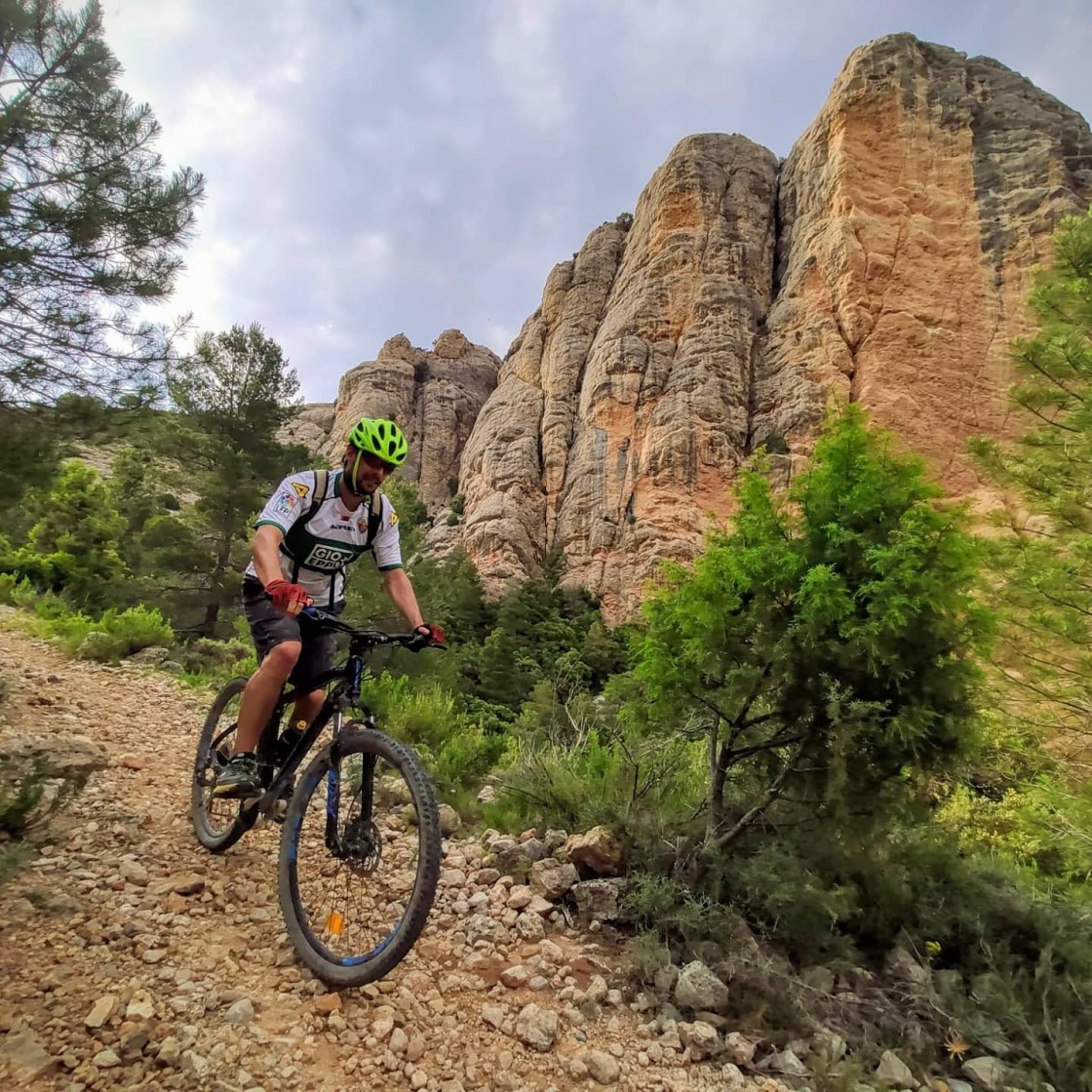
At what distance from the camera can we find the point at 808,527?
4223 mm

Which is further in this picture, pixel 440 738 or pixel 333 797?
pixel 440 738

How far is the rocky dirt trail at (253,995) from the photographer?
200 cm

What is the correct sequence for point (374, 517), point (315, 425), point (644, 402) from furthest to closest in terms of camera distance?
1. point (315, 425)
2. point (644, 402)
3. point (374, 517)

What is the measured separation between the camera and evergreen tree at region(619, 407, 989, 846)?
3633mm

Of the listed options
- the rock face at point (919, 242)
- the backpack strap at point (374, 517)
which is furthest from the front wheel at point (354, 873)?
the rock face at point (919, 242)

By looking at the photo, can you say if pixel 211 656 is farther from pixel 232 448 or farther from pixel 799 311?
pixel 799 311

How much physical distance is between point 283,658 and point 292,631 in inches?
6.2

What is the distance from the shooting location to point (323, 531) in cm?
316

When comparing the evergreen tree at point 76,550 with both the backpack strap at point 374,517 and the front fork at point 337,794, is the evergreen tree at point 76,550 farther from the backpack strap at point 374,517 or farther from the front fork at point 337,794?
the front fork at point 337,794

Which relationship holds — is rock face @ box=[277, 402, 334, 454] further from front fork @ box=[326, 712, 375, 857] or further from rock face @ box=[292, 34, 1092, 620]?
front fork @ box=[326, 712, 375, 857]

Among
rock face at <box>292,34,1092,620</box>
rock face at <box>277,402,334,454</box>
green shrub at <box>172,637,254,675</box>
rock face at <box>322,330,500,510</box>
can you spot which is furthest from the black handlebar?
rock face at <box>277,402,334,454</box>

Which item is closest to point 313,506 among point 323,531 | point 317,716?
point 323,531

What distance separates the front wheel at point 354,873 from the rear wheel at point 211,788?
0.64 meters

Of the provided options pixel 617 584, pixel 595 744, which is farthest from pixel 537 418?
pixel 595 744
